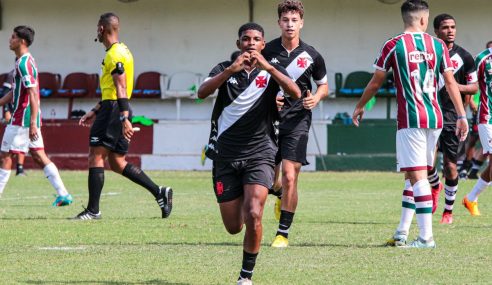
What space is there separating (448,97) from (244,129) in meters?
5.52

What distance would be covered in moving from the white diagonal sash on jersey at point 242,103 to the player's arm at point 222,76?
0.25 m

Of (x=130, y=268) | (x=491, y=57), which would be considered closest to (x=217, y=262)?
(x=130, y=268)

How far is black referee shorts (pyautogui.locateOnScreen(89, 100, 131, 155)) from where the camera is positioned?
13.1 m

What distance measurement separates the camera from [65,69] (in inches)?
1227

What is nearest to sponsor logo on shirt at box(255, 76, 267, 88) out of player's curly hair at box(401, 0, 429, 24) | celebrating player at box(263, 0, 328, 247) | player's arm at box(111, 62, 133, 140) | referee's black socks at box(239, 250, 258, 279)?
referee's black socks at box(239, 250, 258, 279)

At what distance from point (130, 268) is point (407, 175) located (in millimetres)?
2912

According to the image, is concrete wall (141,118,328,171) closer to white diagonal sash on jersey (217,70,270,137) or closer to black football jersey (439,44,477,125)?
black football jersey (439,44,477,125)

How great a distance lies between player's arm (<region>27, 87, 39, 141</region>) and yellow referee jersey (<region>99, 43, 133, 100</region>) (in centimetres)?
131

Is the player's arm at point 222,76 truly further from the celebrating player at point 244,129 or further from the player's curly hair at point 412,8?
the player's curly hair at point 412,8

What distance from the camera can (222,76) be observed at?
784cm

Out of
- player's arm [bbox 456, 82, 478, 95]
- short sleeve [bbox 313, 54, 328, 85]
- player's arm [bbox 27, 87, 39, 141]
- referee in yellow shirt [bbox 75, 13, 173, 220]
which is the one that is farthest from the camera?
player's arm [bbox 27, 87, 39, 141]

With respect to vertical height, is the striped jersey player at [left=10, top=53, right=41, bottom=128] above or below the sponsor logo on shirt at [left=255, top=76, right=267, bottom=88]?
below

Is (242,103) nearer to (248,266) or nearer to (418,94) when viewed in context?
(248,266)

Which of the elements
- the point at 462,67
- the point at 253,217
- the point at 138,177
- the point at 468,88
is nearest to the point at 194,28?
the point at 138,177
